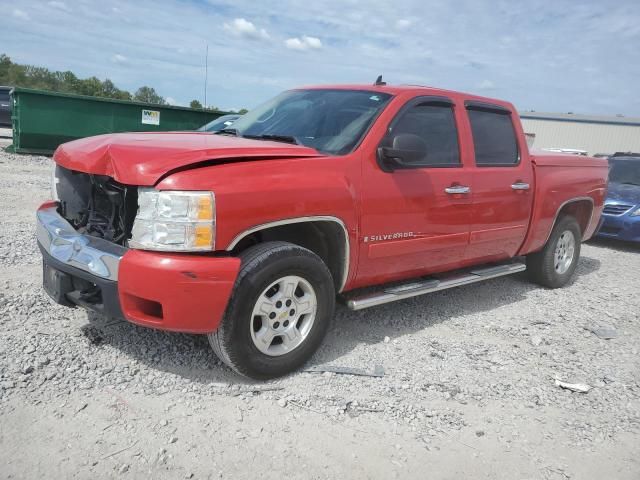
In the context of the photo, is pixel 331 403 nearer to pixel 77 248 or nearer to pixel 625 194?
pixel 77 248

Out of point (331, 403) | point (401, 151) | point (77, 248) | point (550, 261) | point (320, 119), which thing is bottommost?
point (331, 403)

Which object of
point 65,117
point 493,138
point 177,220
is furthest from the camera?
point 65,117

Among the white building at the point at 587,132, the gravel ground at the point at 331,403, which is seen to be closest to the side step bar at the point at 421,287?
the gravel ground at the point at 331,403

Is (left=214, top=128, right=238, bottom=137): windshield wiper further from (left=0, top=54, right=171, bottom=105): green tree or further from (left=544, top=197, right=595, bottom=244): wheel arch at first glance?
(left=0, top=54, right=171, bottom=105): green tree

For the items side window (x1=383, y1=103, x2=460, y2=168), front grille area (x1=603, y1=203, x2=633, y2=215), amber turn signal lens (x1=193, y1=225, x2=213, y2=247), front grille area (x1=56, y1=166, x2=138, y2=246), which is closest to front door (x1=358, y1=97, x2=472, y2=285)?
side window (x1=383, y1=103, x2=460, y2=168)

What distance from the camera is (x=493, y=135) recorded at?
15.4 feet

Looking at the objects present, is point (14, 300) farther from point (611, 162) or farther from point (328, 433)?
point (611, 162)

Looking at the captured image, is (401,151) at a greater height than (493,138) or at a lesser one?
lesser

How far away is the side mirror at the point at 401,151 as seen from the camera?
3438 mm

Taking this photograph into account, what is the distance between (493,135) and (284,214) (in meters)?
2.55

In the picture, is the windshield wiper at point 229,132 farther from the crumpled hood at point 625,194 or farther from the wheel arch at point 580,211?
the crumpled hood at point 625,194

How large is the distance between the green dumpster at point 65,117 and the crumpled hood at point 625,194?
450 inches

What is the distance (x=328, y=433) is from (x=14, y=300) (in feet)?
8.52

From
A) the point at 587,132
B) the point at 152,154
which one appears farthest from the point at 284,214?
the point at 587,132
